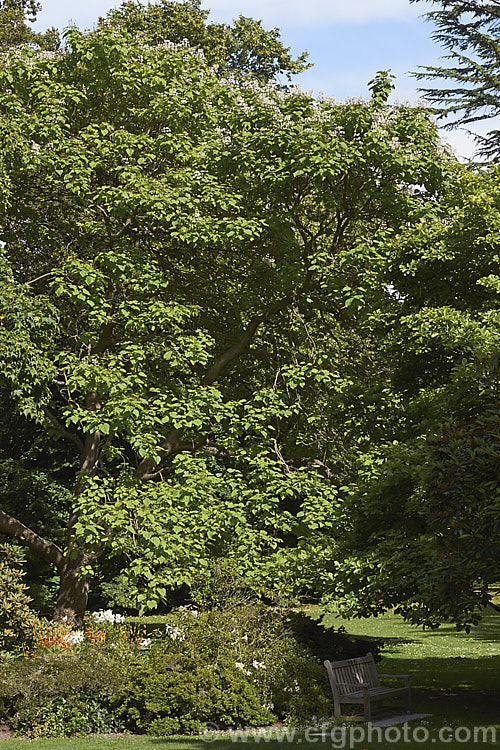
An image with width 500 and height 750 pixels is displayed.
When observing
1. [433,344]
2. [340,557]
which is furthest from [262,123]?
[340,557]

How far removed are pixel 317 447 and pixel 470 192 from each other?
24.3ft

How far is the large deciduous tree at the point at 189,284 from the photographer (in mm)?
15672

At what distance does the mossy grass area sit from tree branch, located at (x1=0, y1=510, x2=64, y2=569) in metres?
7.37

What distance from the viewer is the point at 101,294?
55.0 ft

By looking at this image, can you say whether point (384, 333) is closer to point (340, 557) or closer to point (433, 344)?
point (433, 344)

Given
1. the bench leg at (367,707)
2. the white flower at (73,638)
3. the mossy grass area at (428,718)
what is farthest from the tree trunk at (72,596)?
the bench leg at (367,707)

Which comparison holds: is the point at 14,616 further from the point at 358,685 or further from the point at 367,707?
the point at 367,707

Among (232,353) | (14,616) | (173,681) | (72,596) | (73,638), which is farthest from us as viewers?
(232,353)

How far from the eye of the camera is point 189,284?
19062 mm

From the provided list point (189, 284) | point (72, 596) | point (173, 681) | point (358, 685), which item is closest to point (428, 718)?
point (358, 685)

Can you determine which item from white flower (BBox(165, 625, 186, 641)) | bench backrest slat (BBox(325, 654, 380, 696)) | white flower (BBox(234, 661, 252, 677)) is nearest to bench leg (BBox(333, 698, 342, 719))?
bench backrest slat (BBox(325, 654, 380, 696))

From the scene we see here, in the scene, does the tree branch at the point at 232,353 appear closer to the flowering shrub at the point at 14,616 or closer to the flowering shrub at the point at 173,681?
the flowering shrub at the point at 14,616

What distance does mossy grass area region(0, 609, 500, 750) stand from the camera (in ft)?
32.1

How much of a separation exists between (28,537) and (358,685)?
9.22 metres
